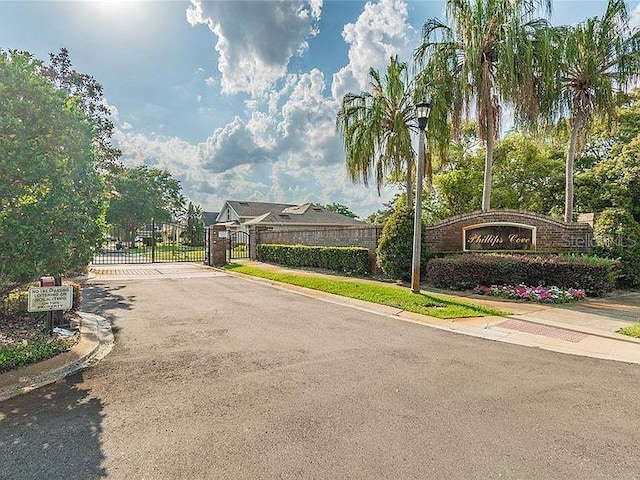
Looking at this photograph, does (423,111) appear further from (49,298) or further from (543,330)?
(49,298)

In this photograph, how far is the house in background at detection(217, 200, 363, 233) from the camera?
29.8 m

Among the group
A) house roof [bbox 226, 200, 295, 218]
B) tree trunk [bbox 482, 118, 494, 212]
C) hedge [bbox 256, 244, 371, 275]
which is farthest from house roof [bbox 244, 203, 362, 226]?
tree trunk [bbox 482, 118, 494, 212]

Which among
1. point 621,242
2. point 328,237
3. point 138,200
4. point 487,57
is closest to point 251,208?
point 138,200

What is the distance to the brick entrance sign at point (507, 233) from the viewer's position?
36.3 feet

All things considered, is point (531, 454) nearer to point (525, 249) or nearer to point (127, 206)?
point (525, 249)

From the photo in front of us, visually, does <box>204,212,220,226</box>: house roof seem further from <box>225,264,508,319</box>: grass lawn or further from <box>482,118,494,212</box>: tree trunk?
<box>482,118,494,212</box>: tree trunk

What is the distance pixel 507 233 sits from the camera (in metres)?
11.5

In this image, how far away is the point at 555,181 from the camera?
2175cm

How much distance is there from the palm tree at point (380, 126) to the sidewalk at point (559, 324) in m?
6.42

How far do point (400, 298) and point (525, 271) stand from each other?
147 inches

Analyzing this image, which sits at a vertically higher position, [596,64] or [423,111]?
[596,64]

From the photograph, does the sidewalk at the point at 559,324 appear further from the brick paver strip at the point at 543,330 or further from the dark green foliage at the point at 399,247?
the dark green foliage at the point at 399,247

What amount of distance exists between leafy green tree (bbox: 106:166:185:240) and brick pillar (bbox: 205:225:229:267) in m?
22.5

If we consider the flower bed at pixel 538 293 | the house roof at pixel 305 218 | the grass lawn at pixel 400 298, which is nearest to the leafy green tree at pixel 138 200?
the house roof at pixel 305 218
